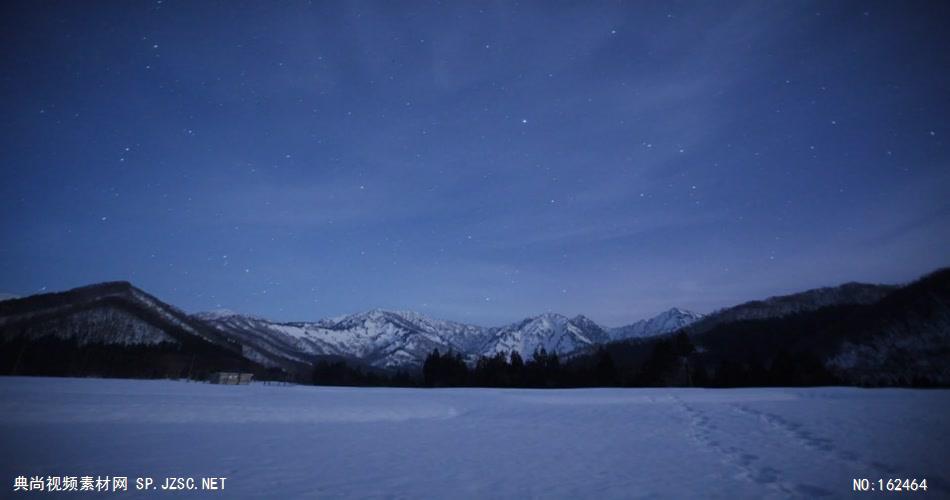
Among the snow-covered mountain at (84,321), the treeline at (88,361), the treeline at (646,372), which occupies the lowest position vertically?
the treeline at (646,372)

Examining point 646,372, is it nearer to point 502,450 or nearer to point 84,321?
point 502,450

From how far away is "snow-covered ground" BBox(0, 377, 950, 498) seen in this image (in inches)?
357

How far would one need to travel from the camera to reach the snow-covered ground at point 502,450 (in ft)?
29.8

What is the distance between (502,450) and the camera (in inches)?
532

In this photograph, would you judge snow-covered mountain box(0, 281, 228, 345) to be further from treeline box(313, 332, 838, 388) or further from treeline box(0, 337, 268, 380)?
treeline box(313, 332, 838, 388)

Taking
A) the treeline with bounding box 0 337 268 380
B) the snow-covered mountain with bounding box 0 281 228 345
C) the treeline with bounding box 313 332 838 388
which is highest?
the snow-covered mountain with bounding box 0 281 228 345

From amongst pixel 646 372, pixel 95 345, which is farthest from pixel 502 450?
pixel 95 345

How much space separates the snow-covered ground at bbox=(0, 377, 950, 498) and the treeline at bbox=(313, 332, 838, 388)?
5095 cm

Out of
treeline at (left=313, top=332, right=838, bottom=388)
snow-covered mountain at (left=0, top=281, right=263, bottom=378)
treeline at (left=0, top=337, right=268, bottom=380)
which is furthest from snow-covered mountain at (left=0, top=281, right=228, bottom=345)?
treeline at (left=313, top=332, right=838, bottom=388)

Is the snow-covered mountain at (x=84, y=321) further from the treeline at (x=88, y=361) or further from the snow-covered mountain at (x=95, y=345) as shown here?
the treeline at (x=88, y=361)

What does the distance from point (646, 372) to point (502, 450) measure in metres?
67.9

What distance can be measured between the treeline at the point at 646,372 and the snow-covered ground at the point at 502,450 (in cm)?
5095

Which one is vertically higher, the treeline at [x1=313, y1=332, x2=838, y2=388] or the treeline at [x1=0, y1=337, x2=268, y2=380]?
the treeline at [x1=0, y1=337, x2=268, y2=380]

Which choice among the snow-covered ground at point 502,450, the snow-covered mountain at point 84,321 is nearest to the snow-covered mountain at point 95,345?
the snow-covered mountain at point 84,321
